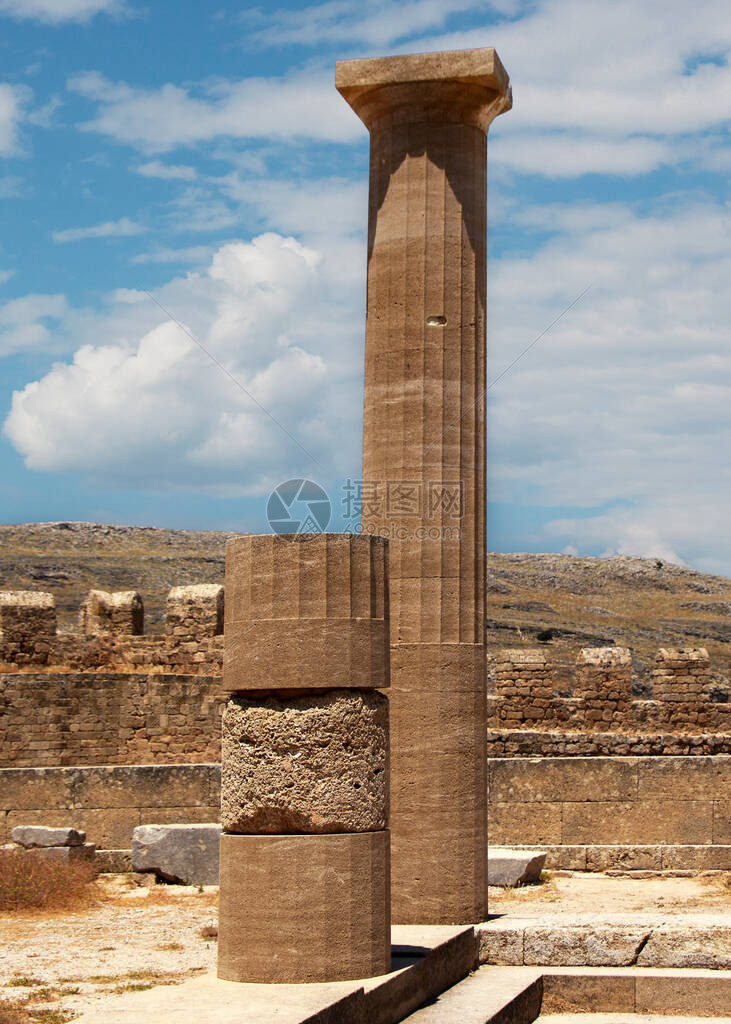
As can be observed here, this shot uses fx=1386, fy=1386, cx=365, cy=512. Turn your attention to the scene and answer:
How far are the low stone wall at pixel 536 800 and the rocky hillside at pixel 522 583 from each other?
13001 millimetres

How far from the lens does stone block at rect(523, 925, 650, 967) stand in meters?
9.51

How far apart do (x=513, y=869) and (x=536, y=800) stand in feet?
7.41

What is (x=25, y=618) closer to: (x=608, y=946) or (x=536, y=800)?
(x=536, y=800)

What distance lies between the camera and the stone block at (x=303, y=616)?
24.8 feet

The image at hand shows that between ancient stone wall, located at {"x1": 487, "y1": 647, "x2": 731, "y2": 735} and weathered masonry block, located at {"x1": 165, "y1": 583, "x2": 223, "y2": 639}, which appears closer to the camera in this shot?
ancient stone wall, located at {"x1": 487, "y1": 647, "x2": 731, "y2": 735}

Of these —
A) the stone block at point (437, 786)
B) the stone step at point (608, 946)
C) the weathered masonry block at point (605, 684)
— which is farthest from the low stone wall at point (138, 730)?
the stone step at point (608, 946)

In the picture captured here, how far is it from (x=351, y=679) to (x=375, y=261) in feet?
15.7

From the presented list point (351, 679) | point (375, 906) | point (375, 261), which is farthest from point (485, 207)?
point (375, 906)

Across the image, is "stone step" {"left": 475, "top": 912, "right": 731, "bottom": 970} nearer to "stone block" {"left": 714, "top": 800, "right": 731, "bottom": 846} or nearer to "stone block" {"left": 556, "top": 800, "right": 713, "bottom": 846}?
"stone block" {"left": 556, "top": 800, "right": 713, "bottom": 846}

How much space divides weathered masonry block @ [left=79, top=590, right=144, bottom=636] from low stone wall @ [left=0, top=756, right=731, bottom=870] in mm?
2471

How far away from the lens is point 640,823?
16.2 metres

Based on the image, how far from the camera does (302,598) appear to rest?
762 centimetres

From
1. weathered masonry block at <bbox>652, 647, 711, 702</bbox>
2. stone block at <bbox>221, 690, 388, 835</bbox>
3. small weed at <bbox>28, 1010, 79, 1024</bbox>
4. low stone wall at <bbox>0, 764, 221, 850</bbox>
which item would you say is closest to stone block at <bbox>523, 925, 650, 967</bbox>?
stone block at <bbox>221, 690, 388, 835</bbox>

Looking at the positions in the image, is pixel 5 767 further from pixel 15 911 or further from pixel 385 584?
pixel 385 584
